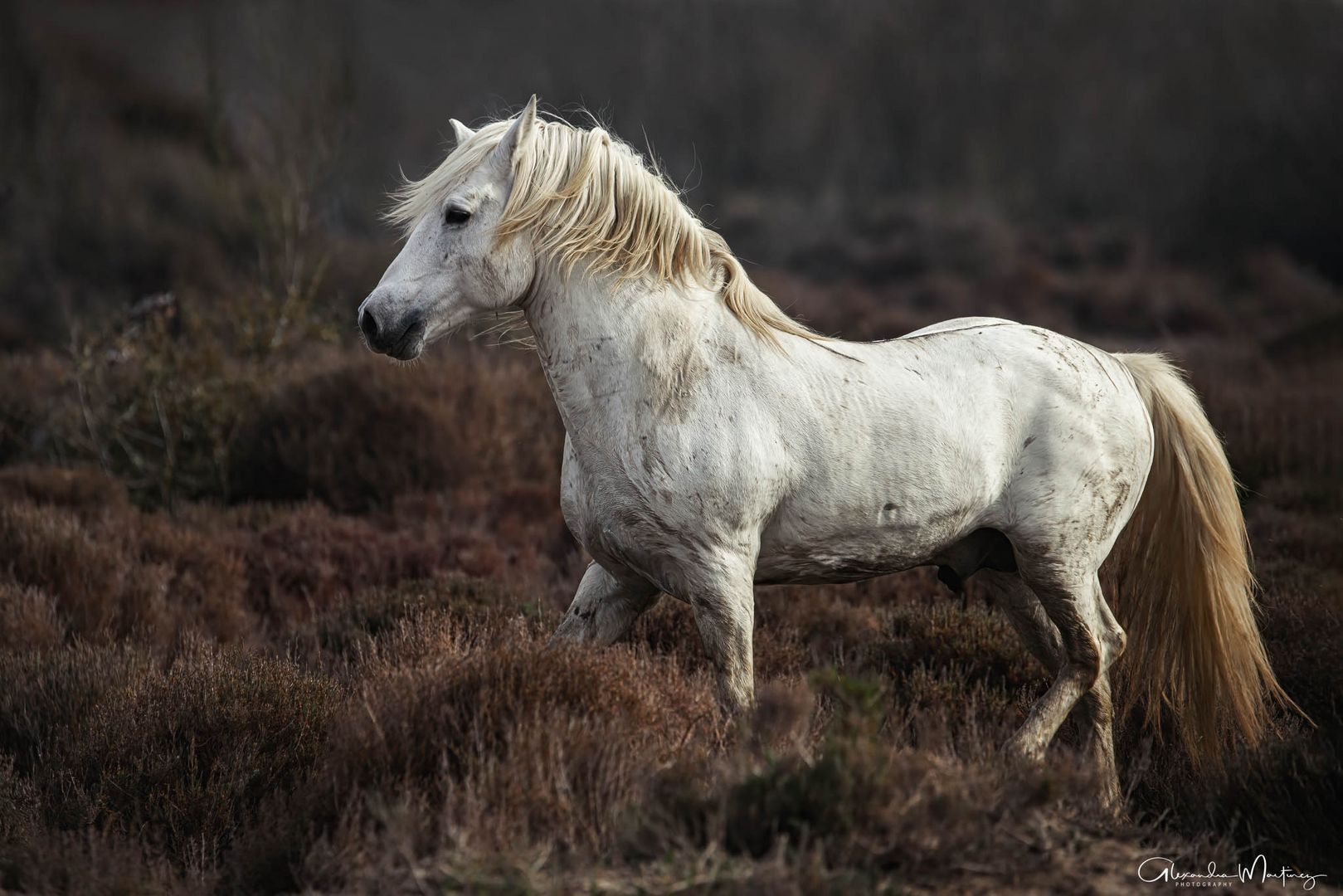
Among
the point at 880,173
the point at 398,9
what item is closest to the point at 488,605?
the point at 880,173

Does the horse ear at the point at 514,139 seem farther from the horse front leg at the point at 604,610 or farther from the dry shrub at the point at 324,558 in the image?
the dry shrub at the point at 324,558

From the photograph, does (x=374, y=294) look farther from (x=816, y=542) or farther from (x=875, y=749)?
(x=875, y=749)

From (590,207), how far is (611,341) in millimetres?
409

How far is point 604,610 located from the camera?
3.80 m

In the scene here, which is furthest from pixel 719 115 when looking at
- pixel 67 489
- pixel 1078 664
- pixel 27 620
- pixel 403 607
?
pixel 1078 664

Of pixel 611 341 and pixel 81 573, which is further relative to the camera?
pixel 81 573

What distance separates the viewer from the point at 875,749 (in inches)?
110

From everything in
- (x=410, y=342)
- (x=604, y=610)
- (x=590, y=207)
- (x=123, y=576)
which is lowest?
(x=123, y=576)

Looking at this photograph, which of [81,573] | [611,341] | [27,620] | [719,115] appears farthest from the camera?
[719,115]

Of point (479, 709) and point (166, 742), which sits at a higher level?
point (479, 709)

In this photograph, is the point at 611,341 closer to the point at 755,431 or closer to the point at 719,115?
the point at 755,431

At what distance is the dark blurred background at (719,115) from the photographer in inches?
610

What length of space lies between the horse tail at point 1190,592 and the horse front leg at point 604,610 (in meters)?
1.87

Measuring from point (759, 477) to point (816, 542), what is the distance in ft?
1.06
